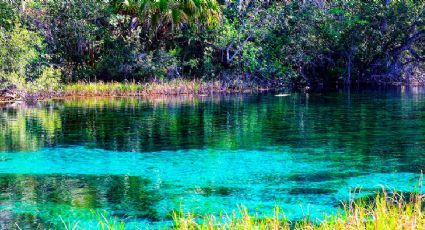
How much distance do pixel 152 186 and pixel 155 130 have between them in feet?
33.0

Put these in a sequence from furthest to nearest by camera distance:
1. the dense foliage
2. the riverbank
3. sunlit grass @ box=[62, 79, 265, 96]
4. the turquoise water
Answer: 1. the dense foliage
2. sunlit grass @ box=[62, 79, 265, 96]
3. the riverbank
4. the turquoise water

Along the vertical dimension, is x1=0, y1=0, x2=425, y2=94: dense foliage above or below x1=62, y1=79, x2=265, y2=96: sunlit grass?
above

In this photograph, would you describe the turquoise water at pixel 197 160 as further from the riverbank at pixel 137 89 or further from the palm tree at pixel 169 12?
the palm tree at pixel 169 12

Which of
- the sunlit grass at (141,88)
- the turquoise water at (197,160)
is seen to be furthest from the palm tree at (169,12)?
the turquoise water at (197,160)

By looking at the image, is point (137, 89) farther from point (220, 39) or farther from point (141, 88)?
point (220, 39)

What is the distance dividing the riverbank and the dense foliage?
28.3 inches

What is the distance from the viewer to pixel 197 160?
15992 millimetres

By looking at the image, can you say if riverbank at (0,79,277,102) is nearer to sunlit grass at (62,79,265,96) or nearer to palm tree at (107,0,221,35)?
sunlit grass at (62,79,265,96)

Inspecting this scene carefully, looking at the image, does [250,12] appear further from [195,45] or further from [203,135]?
[203,135]

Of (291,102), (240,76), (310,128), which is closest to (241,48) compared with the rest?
(240,76)

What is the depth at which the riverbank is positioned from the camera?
40.0 meters

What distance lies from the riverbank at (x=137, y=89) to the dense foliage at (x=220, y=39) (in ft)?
2.36

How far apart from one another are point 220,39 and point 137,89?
23.8ft

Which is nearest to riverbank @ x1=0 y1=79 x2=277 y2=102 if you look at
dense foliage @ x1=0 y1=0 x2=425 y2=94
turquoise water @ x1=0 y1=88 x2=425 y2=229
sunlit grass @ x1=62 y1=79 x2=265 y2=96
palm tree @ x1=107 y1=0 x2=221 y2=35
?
sunlit grass @ x1=62 y1=79 x2=265 y2=96
